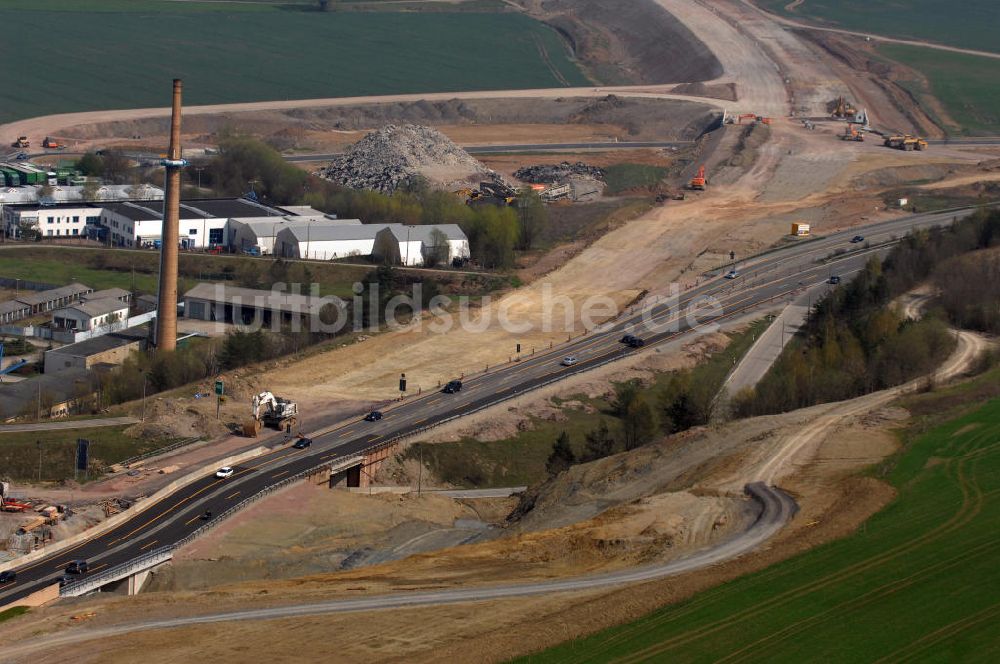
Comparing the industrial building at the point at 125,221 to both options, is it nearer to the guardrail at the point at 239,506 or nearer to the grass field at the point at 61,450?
the guardrail at the point at 239,506

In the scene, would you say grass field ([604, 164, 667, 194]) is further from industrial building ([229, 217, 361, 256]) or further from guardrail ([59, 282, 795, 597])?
guardrail ([59, 282, 795, 597])

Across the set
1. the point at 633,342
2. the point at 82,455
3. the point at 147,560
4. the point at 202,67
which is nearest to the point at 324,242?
the point at 633,342

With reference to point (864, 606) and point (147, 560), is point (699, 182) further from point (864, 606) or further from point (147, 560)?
point (864, 606)

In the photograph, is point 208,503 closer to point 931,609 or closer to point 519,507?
point 519,507

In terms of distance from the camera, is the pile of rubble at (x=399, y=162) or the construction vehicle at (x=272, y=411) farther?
the pile of rubble at (x=399, y=162)

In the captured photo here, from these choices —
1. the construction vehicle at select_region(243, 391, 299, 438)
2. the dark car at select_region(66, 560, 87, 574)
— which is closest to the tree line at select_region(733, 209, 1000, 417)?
the construction vehicle at select_region(243, 391, 299, 438)

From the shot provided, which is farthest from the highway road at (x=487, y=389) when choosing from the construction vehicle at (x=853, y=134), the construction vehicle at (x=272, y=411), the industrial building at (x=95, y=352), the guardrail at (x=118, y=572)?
the construction vehicle at (x=853, y=134)
